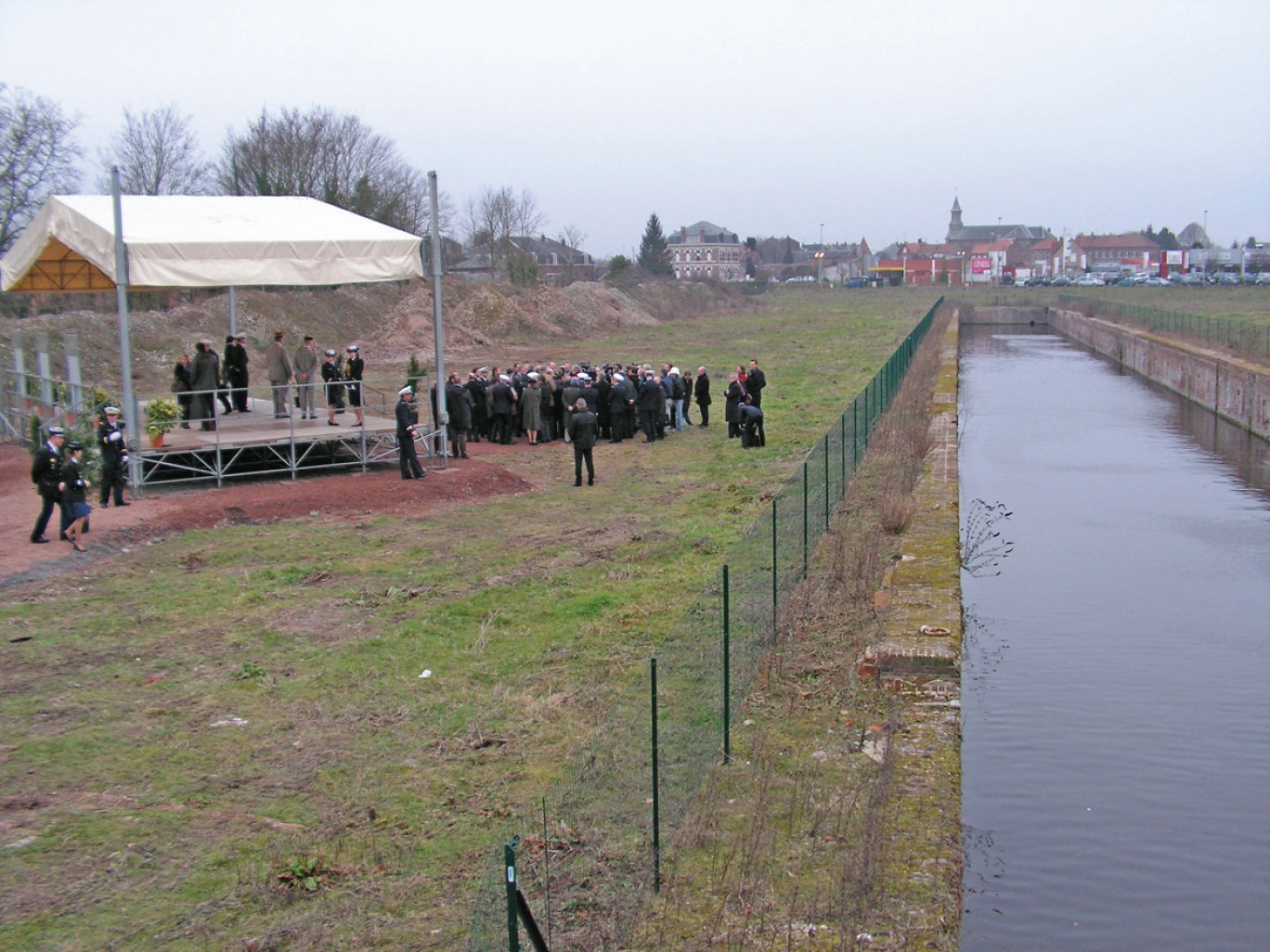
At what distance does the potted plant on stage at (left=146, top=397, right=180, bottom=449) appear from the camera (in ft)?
61.8

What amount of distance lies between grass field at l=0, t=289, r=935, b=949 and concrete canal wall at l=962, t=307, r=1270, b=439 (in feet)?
60.0

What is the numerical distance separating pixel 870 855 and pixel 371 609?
7.13 metres

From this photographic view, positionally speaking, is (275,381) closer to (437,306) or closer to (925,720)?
(437,306)

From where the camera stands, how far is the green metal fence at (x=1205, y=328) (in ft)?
127

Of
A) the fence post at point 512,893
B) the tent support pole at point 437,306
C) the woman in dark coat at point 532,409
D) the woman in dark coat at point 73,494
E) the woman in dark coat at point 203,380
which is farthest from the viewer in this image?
the woman in dark coat at point 532,409

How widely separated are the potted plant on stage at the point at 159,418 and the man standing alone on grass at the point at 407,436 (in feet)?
10.8

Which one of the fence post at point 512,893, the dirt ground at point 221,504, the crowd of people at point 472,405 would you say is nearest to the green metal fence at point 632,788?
the fence post at point 512,893

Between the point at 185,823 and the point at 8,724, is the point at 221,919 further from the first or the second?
the point at 8,724

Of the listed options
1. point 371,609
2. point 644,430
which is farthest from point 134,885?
point 644,430

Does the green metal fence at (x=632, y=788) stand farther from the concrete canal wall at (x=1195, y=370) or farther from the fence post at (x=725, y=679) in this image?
the concrete canal wall at (x=1195, y=370)

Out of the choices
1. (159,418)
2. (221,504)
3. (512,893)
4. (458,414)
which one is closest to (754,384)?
(458,414)

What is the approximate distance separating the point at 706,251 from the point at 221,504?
15555cm

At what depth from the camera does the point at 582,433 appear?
19.5 metres

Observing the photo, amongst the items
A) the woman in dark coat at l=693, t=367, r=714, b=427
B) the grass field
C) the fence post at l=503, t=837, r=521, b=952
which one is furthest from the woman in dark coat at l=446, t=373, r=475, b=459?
the fence post at l=503, t=837, r=521, b=952
